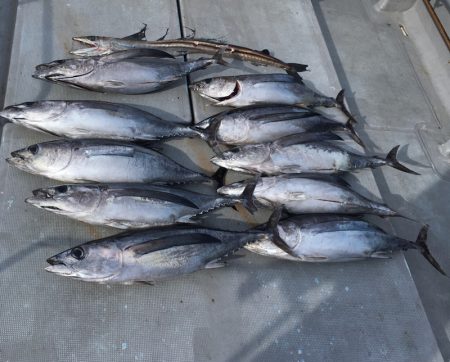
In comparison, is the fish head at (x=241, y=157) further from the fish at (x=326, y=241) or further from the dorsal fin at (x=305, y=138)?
the fish at (x=326, y=241)

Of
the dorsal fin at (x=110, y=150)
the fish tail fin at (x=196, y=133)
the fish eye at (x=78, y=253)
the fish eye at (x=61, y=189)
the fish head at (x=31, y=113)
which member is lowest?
the fish eye at (x=78, y=253)

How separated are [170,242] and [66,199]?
65 cm

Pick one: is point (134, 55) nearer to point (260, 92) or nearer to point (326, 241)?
point (260, 92)

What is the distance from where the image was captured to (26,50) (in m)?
3.13

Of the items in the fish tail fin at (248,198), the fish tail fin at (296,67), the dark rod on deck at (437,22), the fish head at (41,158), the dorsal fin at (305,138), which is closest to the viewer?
the fish head at (41,158)

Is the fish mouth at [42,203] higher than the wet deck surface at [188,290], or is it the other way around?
the fish mouth at [42,203]

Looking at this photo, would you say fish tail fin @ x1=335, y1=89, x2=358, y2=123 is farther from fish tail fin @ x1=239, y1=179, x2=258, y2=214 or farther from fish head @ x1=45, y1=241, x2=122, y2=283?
fish head @ x1=45, y1=241, x2=122, y2=283

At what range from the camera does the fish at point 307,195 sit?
2.66 metres

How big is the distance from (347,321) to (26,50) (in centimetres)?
310

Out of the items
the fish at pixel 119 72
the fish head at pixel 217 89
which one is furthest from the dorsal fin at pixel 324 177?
the fish at pixel 119 72

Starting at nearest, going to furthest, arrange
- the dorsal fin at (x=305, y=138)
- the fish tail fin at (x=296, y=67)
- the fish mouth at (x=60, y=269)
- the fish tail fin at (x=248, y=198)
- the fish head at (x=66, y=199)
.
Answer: the fish mouth at (x=60, y=269) → the fish head at (x=66, y=199) → the fish tail fin at (x=248, y=198) → the dorsal fin at (x=305, y=138) → the fish tail fin at (x=296, y=67)

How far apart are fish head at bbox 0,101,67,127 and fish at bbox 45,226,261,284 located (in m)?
0.98

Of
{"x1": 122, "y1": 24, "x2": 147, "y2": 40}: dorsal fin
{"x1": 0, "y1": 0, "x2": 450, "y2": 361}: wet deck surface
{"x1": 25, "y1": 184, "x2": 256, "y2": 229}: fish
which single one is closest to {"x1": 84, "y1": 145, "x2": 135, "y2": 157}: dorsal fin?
{"x1": 25, "y1": 184, "x2": 256, "y2": 229}: fish

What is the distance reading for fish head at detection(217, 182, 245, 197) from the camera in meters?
2.64
